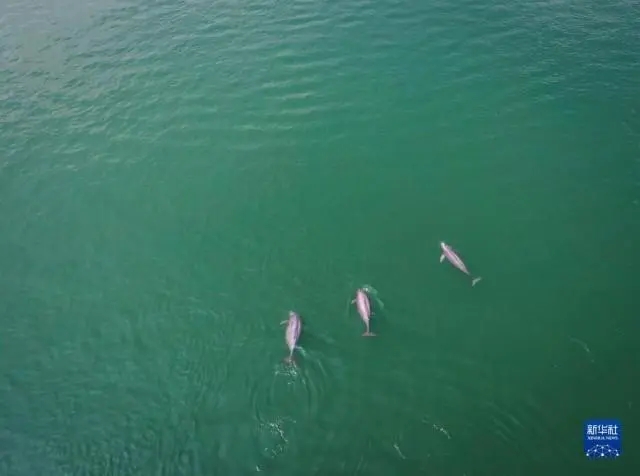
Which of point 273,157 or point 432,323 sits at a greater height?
point 273,157

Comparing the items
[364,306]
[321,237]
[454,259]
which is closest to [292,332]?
[364,306]

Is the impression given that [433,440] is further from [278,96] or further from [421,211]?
[278,96]

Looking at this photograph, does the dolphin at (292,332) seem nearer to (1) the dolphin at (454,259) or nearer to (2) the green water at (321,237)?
(2) the green water at (321,237)

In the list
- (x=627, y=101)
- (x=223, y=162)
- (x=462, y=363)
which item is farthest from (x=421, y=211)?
(x=627, y=101)

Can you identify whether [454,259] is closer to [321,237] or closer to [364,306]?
[364,306]

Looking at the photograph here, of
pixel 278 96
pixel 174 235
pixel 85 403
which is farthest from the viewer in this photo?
pixel 278 96

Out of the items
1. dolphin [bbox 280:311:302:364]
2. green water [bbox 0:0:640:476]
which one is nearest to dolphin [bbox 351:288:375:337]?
green water [bbox 0:0:640:476]
